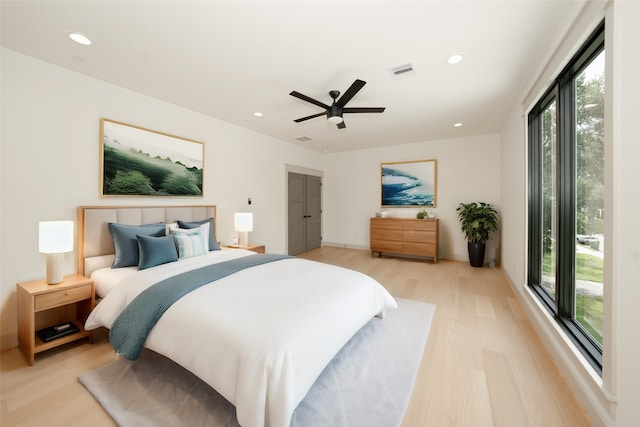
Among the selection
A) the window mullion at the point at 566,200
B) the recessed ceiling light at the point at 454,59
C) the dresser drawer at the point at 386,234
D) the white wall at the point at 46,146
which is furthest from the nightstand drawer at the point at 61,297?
the dresser drawer at the point at 386,234

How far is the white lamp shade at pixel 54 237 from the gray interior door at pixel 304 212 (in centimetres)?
394

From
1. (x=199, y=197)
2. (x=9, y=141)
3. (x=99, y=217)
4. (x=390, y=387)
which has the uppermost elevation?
(x=9, y=141)

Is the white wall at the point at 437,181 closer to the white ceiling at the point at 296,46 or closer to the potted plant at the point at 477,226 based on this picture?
the potted plant at the point at 477,226

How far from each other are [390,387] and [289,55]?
2.88 meters

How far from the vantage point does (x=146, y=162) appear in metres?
3.26

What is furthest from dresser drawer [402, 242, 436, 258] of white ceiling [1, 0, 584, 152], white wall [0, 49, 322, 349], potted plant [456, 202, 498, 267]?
white wall [0, 49, 322, 349]

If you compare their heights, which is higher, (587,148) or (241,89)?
(241,89)

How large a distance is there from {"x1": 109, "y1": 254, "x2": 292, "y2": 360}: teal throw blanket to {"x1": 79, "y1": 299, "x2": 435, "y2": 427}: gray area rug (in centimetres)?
26

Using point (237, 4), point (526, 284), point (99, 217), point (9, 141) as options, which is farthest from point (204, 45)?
point (526, 284)

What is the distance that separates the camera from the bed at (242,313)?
1366 mm

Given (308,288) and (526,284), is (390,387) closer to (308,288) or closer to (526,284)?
(308,288)

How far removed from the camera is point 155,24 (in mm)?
1989

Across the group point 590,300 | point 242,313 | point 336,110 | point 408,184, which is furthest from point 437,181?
point 242,313

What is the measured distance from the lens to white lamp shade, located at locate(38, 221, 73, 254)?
7.19 ft
